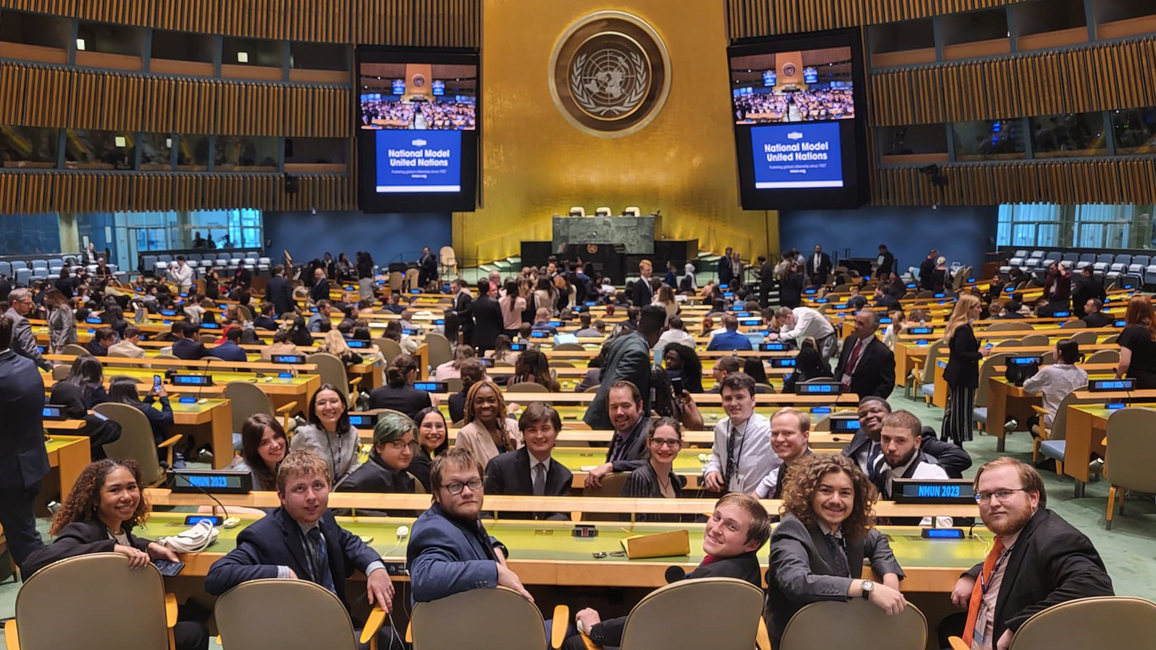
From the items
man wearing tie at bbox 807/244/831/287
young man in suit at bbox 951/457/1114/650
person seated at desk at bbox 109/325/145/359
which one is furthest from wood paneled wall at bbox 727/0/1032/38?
young man in suit at bbox 951/457/1114/650

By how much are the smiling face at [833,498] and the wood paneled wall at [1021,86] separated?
17.7 m

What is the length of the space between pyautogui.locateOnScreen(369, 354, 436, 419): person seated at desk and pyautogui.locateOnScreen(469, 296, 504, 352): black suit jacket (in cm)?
462

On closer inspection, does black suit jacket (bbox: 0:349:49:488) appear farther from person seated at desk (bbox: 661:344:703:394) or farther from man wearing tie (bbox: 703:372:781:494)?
person seated at desk (bbox: 661:344:703:394)

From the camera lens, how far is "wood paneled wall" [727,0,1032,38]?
2047 centimetres

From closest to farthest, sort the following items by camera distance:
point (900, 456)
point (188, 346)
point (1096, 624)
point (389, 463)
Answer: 1. point (1096, 624)
2. point (900, 456)
3. point (389, 463)
4. point (188, 346)

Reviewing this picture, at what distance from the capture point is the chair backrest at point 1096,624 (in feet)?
9.53

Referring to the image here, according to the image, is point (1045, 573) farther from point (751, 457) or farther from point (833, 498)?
Answer: point (751, 457)

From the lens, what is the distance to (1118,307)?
14.7m

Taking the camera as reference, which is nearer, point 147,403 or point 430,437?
point 430,437

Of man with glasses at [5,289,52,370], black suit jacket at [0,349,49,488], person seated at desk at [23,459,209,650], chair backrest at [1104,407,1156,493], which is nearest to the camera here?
person seated at desk at [23,459,209,650]

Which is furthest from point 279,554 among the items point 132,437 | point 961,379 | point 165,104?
point 165,104

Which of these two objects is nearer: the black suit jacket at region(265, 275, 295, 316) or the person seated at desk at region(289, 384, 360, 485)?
the person seated at desk at region(289, 384, 360, 485)

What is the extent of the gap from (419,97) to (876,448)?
18.6 meters

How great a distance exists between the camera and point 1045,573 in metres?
3.23
